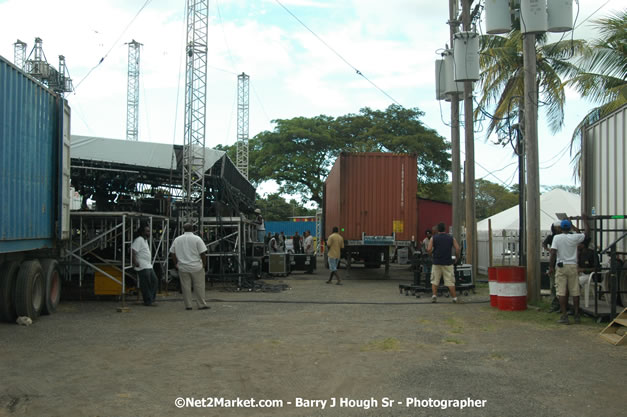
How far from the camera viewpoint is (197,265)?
11008 mm

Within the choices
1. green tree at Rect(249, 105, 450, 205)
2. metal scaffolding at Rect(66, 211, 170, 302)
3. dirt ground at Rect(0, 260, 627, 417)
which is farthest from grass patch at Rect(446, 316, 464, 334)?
green tree at Rect(249, 105, 450, 205)

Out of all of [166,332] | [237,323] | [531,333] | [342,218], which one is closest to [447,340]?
[531,333]

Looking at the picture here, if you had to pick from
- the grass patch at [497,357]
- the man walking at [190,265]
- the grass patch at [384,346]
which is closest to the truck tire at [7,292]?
the man walking at [190,265]

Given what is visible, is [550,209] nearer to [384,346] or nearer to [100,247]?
[100,247]

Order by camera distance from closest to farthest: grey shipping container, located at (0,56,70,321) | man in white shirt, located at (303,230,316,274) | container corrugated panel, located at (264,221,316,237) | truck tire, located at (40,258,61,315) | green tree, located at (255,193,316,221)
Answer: grey shipping container, located at (0,56,70,321) → truck tire, located at (40,258,61,315) → man in white shirt, located at (303,230,316,274) → container corrugated panel, located at (264,221,316,237) → green tree, located at (255,193,316,221)

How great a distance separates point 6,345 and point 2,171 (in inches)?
101

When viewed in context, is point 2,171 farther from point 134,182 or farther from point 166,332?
point 134,182

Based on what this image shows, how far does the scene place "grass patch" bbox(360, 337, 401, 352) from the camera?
722 cm

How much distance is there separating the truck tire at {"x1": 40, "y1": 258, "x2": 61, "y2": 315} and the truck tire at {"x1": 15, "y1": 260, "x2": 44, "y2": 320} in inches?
6.4

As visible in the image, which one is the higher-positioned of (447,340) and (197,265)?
(197,265)

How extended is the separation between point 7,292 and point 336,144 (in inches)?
Answer: 1141

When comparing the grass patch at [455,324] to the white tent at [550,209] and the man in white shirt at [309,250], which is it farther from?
the white tent at [550,209]

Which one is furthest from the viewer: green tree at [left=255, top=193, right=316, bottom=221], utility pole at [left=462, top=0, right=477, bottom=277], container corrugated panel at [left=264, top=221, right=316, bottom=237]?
green tree at [left=255, top=193, right=316, bottom=221]

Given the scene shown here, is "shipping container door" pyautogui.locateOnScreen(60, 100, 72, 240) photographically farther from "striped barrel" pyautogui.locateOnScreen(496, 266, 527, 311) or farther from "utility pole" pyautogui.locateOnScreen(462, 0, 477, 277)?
"utility pole" pyautogui.locateOnScreen(462, 0, 477, 277)
